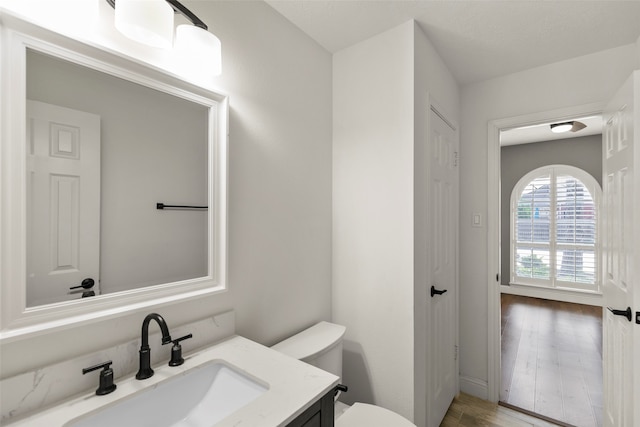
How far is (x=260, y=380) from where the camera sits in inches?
37.5

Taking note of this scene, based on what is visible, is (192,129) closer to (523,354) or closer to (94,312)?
(94,312)

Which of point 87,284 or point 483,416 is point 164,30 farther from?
point 483,416

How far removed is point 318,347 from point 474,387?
1650 millimetres

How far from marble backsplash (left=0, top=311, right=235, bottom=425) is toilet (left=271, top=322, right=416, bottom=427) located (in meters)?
0.48

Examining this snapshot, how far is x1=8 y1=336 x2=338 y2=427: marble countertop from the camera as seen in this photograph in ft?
2.54

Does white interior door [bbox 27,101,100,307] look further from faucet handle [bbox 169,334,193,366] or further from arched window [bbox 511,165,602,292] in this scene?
arched window [bbox 511,165,602,292]

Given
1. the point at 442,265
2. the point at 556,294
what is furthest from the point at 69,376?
the point at 556,294

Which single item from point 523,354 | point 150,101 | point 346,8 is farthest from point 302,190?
point 523,354

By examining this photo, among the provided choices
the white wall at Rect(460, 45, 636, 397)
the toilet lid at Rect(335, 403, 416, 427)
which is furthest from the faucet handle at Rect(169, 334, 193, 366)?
the white wall at Rect(460, 45, 636, 397)

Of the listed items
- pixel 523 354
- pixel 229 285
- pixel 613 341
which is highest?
pixel 229 285

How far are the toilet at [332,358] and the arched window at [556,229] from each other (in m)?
4.68

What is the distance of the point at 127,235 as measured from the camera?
1.02 m

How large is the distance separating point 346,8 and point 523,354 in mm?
3405

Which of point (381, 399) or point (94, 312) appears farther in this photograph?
point (381, 399)
